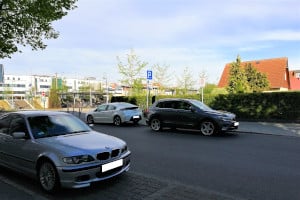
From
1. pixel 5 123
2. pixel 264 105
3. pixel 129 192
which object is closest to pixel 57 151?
pixel 129 192

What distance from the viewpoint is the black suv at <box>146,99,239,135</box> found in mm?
12750

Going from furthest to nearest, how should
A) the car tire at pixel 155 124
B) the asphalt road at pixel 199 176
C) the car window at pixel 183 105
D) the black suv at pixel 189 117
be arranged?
the car tire at pixel 155 124
the car window at pixel 183 105
the black suv at pixel 189 117
the asphalt road at pixel 199 176

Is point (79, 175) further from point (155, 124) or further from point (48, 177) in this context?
point (155, 124)

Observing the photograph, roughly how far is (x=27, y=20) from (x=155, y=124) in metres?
10.8

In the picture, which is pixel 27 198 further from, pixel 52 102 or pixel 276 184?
pixel 52 102

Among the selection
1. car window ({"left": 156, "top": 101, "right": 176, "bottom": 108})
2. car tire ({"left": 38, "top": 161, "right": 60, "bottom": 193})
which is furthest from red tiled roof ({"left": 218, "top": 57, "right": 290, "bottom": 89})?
car tire ({"left": 38, "top": 161, "right": 60, "bottom": 193})

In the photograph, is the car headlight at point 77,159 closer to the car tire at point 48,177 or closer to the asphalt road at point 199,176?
the car tire at point 48,177

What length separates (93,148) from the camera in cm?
530

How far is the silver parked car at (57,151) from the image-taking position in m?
5.08

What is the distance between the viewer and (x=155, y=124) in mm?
14953

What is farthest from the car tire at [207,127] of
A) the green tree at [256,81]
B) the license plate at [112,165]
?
the green tree at [256,81]

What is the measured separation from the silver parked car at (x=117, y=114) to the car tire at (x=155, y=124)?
9.11 ft

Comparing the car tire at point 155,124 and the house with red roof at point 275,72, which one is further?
the house with red roof at point 275,72

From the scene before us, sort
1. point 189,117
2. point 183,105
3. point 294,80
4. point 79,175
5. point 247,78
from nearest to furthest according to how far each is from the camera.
A: point 79,175 < point 189,117 < point 183,105 < point 247,78 < point 294,80
